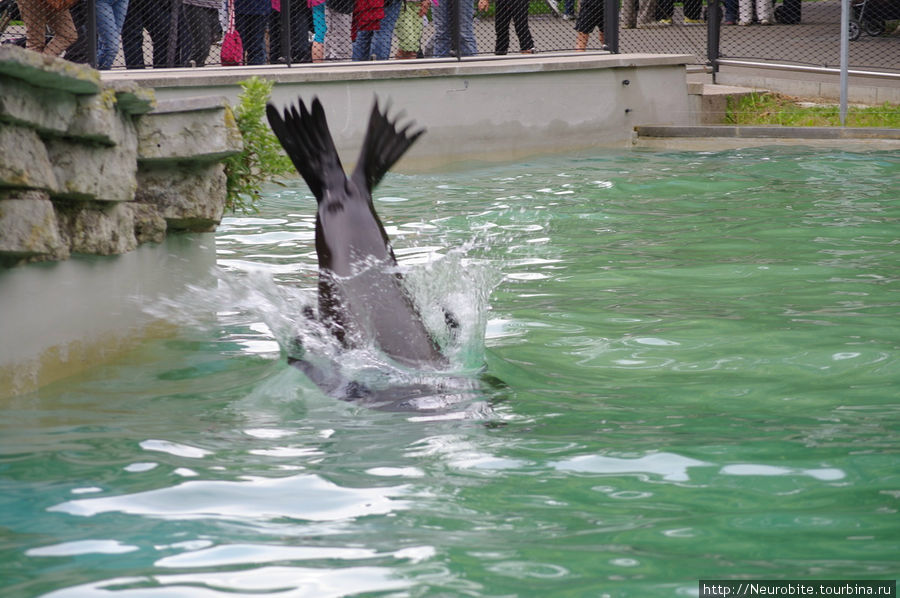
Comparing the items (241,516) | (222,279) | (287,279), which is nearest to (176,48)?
(287,279)

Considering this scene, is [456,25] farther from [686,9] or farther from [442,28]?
[686,9]

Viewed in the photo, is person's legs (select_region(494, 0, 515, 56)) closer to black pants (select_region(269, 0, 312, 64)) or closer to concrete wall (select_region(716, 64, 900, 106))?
black pants (select_region(269, 0, 312, 64))

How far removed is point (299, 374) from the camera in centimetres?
487

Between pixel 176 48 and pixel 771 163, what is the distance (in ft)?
21.4

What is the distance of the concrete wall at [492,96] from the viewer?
12000 mm

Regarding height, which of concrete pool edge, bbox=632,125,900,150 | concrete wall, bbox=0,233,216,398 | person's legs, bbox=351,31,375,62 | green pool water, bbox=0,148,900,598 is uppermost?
person's legs, bbox=351,31,375,62

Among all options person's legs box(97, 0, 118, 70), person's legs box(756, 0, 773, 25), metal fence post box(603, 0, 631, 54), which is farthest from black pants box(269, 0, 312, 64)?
person's legs box(756, 0, 773, 25)

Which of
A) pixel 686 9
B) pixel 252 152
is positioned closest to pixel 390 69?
pixel 686 9

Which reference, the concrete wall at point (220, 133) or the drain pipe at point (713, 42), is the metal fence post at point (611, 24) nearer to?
the concrete wall at point (220, 133)

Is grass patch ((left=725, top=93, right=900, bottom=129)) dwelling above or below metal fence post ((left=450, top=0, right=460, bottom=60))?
below

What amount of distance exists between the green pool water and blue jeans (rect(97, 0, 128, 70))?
5.06 meters

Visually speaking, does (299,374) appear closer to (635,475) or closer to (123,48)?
(635,475)

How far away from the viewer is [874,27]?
729 inches

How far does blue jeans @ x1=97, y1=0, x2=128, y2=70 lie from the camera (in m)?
11.4
